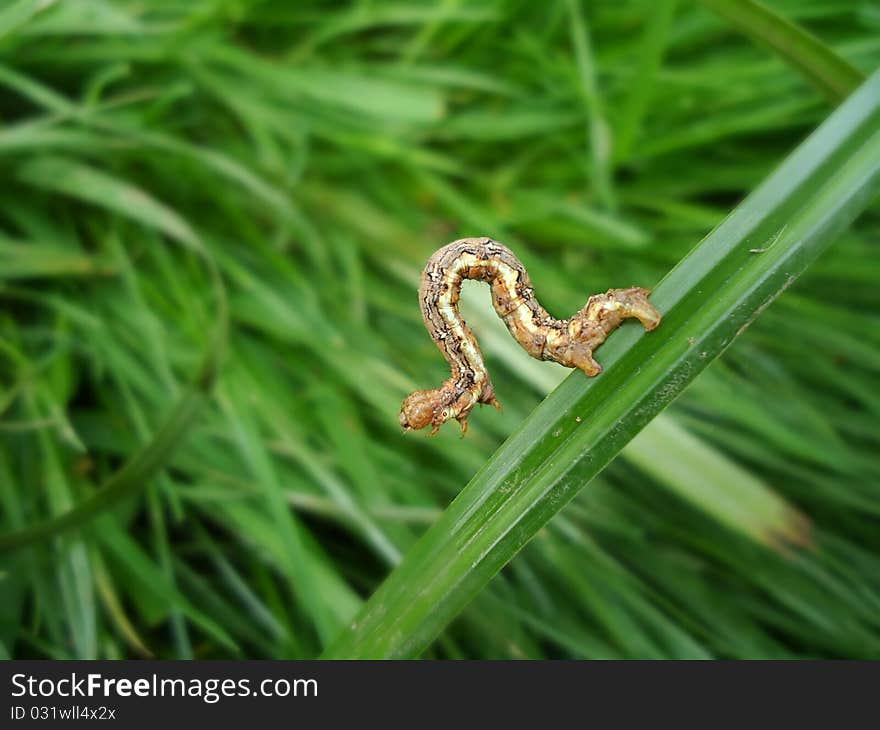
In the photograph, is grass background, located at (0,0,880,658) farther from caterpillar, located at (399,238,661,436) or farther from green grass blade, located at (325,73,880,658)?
green grass blade, located at (325,73,880,658)

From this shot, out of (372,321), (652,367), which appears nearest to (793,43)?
(652,367)

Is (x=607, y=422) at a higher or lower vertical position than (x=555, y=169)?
lower

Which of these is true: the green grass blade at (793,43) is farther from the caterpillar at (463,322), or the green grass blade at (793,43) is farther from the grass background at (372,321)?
the grass background at (372,321)

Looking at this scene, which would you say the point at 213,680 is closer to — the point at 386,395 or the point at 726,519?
the point at 386,395

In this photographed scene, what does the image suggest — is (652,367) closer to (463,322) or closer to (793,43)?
(463,322)

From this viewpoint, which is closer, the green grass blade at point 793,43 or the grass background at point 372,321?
the green grass blade at point 793,43

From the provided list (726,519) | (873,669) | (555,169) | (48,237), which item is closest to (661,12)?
(555,169)

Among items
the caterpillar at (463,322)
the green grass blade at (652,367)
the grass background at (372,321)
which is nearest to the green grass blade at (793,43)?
the green grass blade at (652,367)
